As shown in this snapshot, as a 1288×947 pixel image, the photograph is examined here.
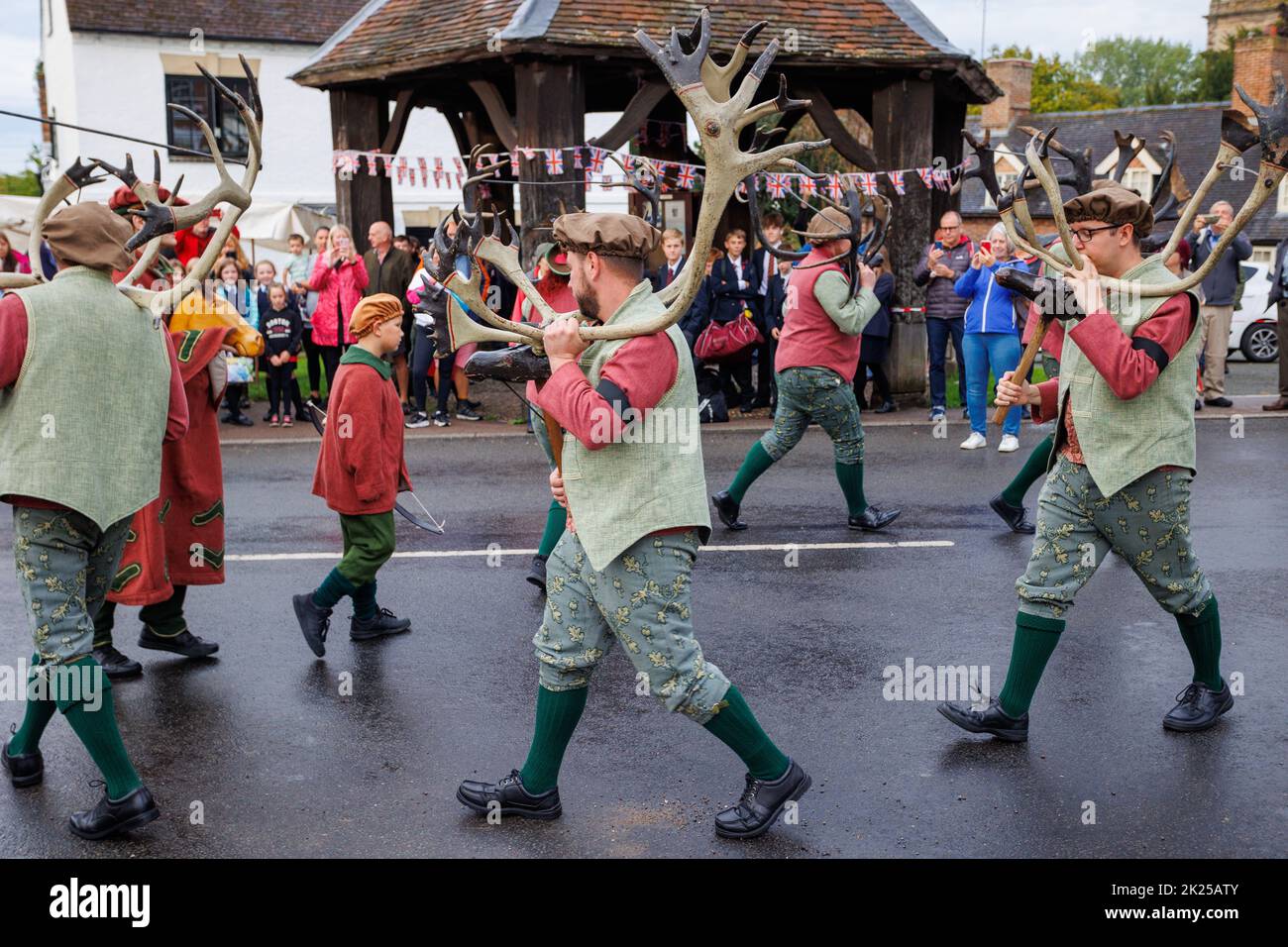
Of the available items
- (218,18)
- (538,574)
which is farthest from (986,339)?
(218,18)

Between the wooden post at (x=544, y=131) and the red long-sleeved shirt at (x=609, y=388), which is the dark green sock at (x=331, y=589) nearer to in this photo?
the red long-sleeved shirt at (x=609, y=388)

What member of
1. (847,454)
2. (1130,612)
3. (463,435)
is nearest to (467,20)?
(463,435)

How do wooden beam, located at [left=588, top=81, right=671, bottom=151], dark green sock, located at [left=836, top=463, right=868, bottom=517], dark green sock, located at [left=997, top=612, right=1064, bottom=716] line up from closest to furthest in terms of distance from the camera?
dark green sock, located at [left=997, top=612, right=1064, bottom=716], dark green sock, located at [left=836, top=463, right=868, bottom=517], wooden beam, located at [left=588, top=81, right=671, bottom=151]

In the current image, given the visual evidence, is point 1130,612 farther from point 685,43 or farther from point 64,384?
point 64,384

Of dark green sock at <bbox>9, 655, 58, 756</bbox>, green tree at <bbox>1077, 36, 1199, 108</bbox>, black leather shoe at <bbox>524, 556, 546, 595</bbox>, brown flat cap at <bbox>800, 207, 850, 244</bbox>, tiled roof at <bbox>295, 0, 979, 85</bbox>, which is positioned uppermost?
green tree at <bbox>1077, 36, 1199, 108</bbox>

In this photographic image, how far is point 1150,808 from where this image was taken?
14.7 feet

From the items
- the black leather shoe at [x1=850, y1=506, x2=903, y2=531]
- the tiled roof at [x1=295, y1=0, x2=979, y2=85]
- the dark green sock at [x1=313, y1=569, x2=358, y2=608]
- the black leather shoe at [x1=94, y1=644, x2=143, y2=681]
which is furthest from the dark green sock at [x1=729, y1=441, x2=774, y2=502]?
the tiled roof at [x1=295, y1=0, x2=979, y2=85]

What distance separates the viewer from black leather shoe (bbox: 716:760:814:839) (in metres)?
4.29

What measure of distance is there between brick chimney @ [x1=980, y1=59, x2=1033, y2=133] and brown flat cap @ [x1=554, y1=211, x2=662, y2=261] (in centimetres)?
4784

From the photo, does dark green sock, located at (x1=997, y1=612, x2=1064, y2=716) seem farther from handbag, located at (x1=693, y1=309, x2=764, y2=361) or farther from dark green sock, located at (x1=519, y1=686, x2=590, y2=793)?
handbag, located at (x1=693, y1=309, x2=764, y2=361)

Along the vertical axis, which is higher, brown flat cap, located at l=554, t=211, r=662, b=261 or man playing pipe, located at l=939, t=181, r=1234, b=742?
brown flat cap, located at l=554, t=211, r=662, b=261

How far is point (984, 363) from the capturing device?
1191 cm

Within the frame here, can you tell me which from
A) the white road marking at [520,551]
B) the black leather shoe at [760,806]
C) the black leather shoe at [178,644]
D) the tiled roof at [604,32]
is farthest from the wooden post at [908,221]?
the black leather shoe at [760,806]

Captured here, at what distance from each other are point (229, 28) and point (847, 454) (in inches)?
998
